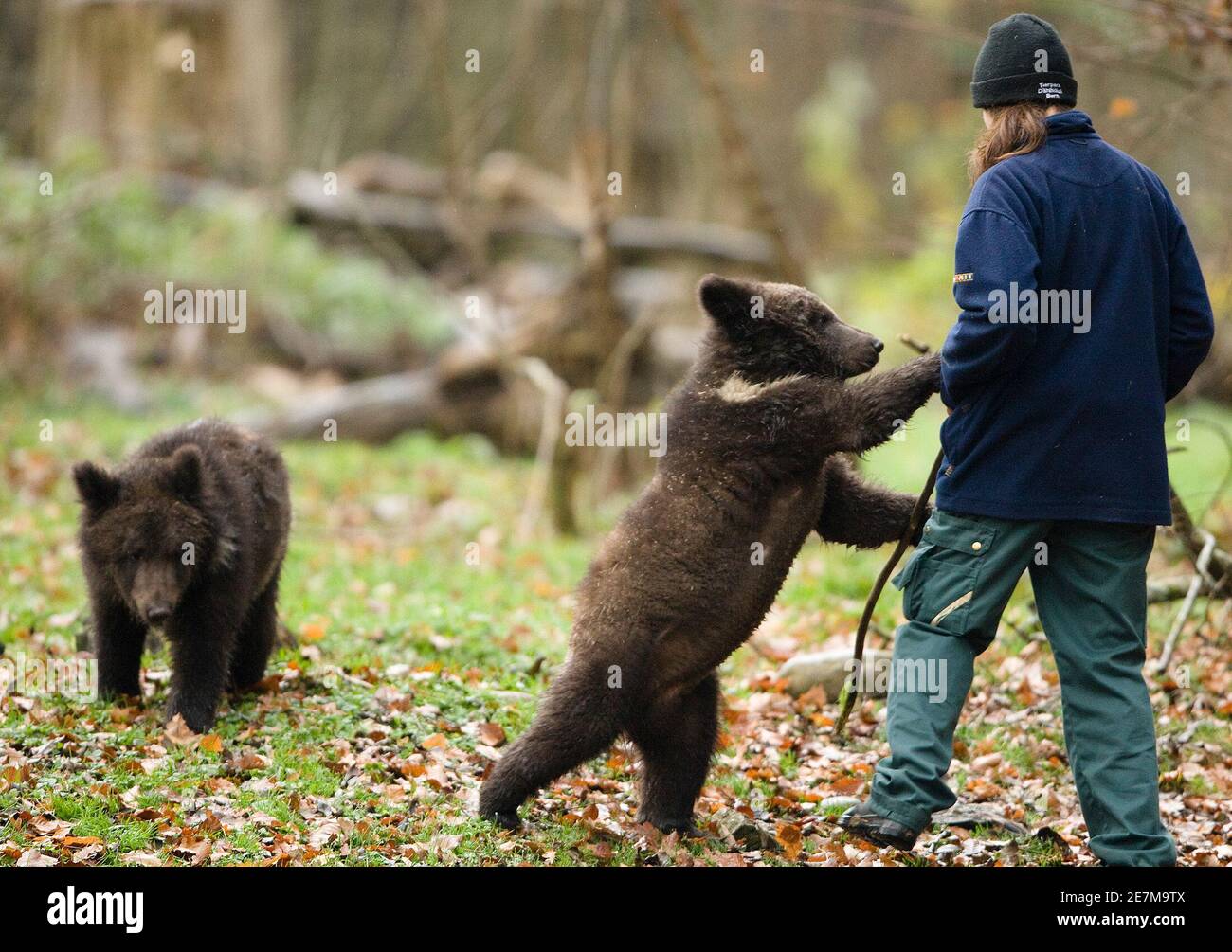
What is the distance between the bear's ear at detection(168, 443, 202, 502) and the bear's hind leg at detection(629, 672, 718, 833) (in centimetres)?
307

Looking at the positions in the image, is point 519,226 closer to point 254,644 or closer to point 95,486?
point 254,644

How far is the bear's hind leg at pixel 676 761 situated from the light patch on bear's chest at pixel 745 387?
136cm

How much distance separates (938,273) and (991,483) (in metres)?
16.8

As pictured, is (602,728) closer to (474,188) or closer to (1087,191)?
(1087,191)

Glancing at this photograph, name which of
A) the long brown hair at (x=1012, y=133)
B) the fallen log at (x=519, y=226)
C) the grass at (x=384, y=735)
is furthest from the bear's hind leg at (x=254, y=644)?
the fallen log at (x=519, y=226)

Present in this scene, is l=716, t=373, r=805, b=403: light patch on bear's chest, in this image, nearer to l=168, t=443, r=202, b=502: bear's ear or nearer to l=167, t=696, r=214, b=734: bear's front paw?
l=168, t=443, r=202, b=502: bear's ear

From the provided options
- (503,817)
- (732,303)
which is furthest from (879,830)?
(732,303)

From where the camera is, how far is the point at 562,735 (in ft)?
19.0

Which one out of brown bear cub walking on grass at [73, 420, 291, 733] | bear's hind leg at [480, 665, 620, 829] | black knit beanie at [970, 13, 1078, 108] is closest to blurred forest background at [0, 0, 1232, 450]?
black knit beanie at [970, 13, 1078, 108]

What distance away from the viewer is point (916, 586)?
18.1 feet

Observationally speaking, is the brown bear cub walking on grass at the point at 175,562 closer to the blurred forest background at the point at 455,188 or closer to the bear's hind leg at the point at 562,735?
the bear's hind leg at the point at 562,735

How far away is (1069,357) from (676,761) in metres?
2.62

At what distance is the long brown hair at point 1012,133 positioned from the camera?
17.7 feet

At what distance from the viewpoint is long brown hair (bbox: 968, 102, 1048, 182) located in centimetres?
540
